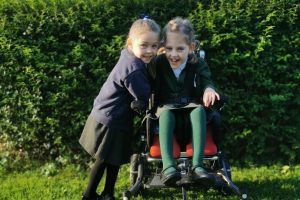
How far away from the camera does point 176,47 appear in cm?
455

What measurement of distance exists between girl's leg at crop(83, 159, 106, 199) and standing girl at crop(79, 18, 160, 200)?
0.6 inches

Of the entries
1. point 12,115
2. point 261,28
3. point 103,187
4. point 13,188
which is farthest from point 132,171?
point 261,28

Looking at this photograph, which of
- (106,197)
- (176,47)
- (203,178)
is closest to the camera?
(203,178)

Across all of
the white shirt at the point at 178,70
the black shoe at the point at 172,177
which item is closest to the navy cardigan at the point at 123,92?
the white shirt at the point at 178,70

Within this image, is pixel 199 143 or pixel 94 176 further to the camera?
pixel 94 176

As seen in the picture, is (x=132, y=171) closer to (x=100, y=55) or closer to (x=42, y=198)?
(x=42, y=198)

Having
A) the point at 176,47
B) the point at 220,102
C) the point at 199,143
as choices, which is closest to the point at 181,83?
Answer: the point at 176,47

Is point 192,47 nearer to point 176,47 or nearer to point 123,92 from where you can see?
point 176,47

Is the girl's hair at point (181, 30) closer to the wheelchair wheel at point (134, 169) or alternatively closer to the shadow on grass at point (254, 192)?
the wheelchair wheel at point (134, 169)

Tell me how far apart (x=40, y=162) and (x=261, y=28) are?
9.53ft

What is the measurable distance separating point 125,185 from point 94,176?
693mm

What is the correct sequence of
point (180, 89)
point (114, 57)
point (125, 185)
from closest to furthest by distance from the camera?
1. point (180, 89)
2. point (125, 185)
3. point (114, 57)

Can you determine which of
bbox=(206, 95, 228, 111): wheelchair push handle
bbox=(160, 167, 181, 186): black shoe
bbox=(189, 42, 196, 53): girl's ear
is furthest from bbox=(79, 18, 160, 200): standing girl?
bbox=(160, 167, 181, 186): black shoe

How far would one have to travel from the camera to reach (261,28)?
5480 mm
